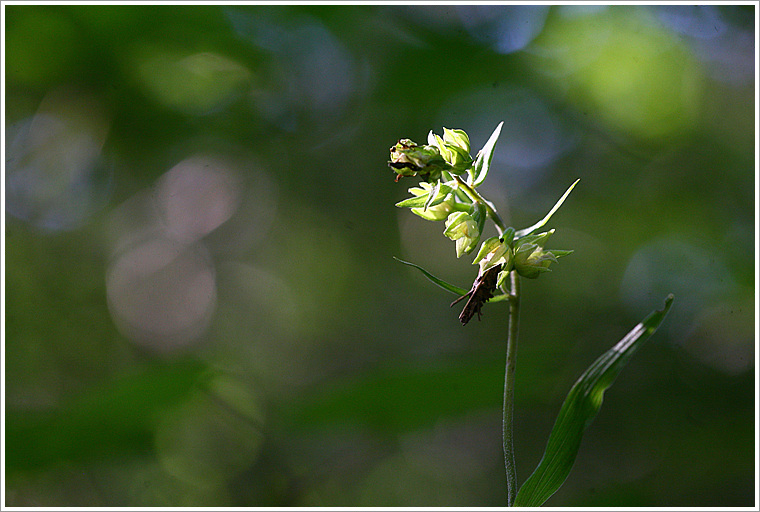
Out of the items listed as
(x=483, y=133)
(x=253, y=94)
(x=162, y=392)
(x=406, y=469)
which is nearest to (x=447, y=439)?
(x=406, y=469)

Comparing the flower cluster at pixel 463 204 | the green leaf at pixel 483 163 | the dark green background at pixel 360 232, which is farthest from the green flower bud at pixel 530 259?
the dark green background at pixel 360 232

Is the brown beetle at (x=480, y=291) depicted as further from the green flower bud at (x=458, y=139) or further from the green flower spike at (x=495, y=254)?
the green flower bud at (x=458, y=139)

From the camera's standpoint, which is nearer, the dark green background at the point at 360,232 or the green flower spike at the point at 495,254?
the green flower spike at the point at 495,254

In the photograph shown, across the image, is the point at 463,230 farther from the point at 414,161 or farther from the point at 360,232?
the point at 360,232

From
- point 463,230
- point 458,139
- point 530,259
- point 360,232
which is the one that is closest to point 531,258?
point 530,259

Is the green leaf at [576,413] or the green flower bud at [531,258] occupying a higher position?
the green flower bud at [531,258]

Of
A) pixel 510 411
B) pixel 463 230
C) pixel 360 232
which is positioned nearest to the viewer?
pixel 510 411
